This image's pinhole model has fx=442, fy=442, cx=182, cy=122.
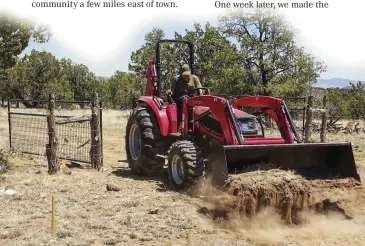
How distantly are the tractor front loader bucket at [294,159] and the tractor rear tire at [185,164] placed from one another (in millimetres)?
223

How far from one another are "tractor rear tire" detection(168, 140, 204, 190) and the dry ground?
0.77 ft

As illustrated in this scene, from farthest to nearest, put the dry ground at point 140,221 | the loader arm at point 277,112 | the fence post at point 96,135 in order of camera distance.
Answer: the fence post at point 96,135 → the loader arm at point 277,112 → the dry ground at point 140,221

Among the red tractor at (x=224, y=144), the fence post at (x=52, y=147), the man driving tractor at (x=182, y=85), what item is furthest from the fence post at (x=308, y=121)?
the fence post at (x=52, y=147)

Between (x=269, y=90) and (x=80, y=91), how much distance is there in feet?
117

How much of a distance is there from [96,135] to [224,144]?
4.04 meters

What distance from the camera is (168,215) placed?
5.91 m

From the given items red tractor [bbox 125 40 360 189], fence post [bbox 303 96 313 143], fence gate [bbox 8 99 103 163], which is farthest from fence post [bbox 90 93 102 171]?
fence post [bbox 303 96 313 143]

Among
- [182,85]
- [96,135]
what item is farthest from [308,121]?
[96,135]

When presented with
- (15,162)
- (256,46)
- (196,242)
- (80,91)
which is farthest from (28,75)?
(196,242)

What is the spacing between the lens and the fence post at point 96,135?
9805 millimetres

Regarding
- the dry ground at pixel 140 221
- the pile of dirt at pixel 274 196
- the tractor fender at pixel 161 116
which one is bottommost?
the dry ground at pixel 140 221

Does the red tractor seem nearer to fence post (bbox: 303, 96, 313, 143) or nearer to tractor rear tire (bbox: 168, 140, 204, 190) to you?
tractor rear tire (bbox: 168, 140, 204, 190)

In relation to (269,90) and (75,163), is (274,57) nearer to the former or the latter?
(269,90)

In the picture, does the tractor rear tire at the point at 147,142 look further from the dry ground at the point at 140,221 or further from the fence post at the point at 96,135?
the fence post at the point at 96,135
